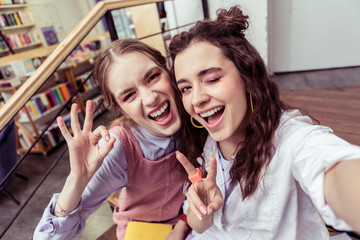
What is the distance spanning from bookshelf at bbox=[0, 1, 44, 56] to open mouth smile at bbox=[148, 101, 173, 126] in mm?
4684

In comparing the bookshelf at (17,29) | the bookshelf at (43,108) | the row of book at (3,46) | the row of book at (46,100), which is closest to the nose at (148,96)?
the bookshelf at (43,108)

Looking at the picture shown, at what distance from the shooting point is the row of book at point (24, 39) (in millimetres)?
4684

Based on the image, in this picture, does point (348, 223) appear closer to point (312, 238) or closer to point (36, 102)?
point (312, 238)

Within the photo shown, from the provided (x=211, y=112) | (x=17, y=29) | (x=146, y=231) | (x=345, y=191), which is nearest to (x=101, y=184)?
(x=146, y=231)

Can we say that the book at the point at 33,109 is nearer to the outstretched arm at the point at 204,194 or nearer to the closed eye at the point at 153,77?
the closed eye at the point at 153,77

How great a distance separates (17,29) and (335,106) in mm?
6247

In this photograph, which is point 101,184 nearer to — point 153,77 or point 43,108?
point 153,77

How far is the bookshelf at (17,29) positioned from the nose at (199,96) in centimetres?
492

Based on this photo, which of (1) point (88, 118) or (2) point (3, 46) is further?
(2) point (3, 46)

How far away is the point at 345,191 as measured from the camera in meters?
0.47

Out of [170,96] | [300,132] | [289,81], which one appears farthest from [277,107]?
[289,81]

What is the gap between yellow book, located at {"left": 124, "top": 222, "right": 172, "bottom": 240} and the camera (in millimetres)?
1173

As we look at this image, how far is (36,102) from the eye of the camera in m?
3.44

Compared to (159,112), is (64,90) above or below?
below
